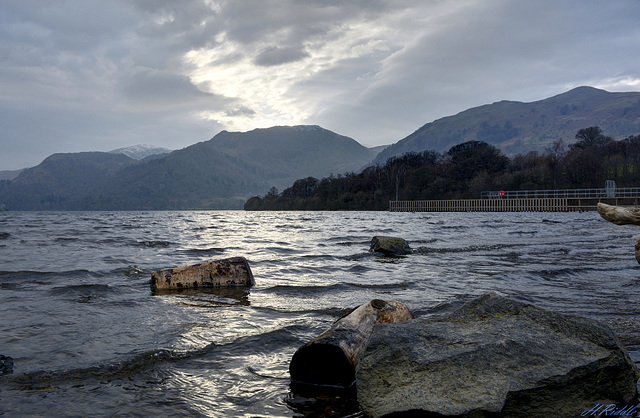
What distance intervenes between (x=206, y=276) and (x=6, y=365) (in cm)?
469

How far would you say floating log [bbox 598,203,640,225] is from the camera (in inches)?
332

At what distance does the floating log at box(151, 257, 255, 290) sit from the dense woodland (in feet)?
333

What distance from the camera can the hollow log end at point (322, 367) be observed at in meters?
3.67

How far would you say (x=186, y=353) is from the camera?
443cm

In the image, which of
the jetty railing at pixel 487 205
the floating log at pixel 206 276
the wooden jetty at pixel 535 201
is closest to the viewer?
the floating log at pixel 206 276

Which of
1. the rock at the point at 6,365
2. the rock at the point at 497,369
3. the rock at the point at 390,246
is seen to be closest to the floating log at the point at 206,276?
the rock at the point at 6,365

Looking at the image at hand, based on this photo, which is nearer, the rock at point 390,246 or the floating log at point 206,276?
the floating log at point 206,276

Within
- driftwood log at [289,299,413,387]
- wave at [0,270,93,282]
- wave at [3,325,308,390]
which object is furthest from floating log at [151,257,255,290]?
driftwood log at [289,299,413,387]

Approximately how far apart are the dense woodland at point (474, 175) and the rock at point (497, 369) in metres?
103

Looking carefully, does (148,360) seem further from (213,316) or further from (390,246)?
(390,246)

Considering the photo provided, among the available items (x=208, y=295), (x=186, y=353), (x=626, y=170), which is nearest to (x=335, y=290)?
(x=208, y=295)

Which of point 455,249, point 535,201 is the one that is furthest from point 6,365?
point 535,201

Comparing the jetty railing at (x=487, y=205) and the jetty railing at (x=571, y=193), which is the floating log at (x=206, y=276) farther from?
the jetty railing at (x=487, y=205)

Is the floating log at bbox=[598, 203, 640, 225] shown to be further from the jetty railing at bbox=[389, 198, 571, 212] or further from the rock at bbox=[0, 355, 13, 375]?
the jetty railing at bbox=[389, 198, 571, 212]
